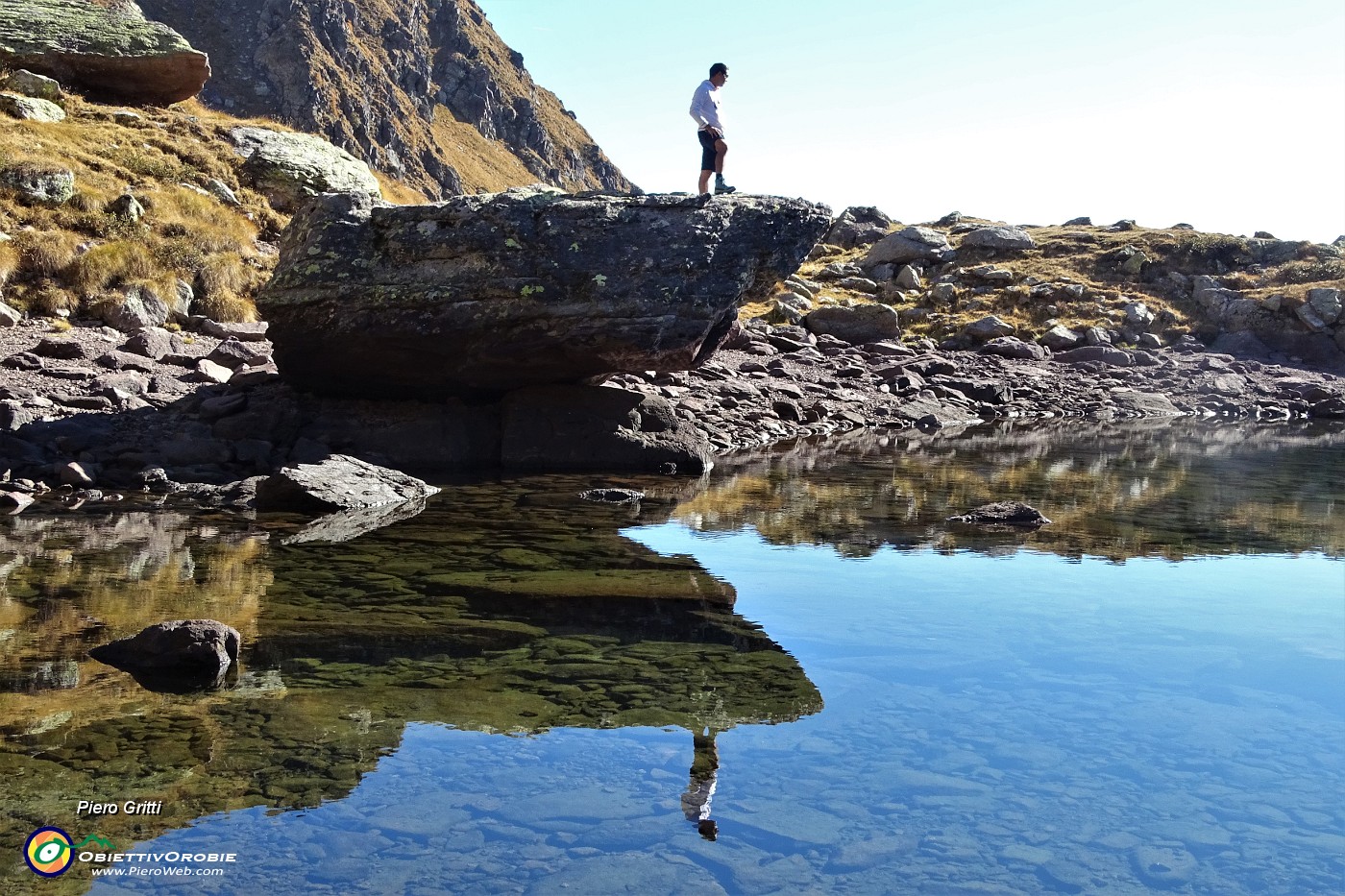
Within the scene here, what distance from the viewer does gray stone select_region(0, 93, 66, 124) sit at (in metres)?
26.5

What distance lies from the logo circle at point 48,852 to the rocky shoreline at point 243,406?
8807 mm

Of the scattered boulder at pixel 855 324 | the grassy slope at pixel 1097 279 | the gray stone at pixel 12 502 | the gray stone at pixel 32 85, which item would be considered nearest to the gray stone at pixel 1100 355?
the grassy slope at pixel 1097 279

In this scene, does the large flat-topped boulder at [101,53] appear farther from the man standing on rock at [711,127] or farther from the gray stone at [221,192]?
the man standing on rock at [711,127]

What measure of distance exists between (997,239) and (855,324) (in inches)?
786

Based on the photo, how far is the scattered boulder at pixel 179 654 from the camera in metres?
6.81

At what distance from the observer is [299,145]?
99.3ft

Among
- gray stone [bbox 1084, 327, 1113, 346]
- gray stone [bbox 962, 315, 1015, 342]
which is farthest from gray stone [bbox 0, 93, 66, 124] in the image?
gray stone [bbox 1084, 327, 1113, 346]

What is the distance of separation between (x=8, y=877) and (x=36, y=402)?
12.4 m

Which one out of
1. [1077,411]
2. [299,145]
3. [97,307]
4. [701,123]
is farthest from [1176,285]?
[97,307]

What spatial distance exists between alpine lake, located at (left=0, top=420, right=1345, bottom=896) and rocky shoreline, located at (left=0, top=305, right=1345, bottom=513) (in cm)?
207

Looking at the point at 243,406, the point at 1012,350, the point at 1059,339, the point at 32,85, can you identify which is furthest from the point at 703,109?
the point at 1059,339

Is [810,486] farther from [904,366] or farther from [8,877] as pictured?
[904,366]

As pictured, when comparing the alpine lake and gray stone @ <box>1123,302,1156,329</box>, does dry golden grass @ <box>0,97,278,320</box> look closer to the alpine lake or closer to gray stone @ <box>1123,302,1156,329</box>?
the alpine lake

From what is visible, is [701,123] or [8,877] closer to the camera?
[8,877]
